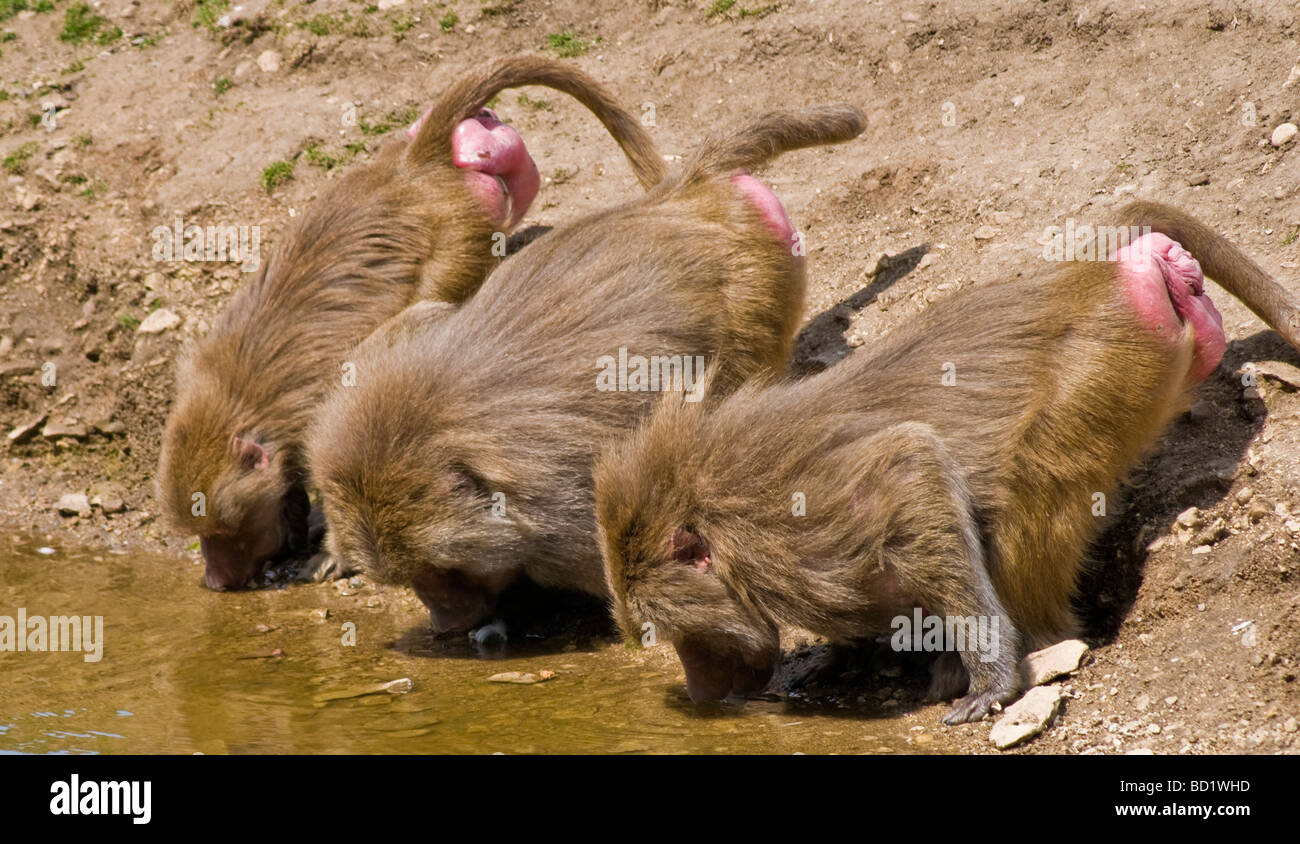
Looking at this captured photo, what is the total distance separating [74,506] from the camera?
7734 millimetres

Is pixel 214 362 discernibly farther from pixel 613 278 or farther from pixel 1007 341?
pixel 1007 341

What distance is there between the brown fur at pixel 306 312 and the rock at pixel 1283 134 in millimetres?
2835

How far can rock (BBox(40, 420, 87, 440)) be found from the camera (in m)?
7.99

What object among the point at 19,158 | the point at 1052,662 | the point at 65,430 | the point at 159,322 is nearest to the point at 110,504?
the point at 65,430

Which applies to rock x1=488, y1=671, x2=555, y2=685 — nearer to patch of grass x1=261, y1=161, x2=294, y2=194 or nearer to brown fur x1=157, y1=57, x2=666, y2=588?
brown fur x1=157, y1=57, x2=666, y2=588

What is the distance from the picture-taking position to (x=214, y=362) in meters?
6.66

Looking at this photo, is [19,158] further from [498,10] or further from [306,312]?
[306,312]

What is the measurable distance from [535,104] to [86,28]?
3.52 metres

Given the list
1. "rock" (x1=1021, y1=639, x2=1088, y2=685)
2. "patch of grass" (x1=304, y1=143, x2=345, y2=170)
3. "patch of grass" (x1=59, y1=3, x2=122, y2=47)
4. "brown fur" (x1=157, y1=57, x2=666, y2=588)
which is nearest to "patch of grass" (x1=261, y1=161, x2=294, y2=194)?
"patch of grass" (x1=304, y1=143, x2=345, y2=170)

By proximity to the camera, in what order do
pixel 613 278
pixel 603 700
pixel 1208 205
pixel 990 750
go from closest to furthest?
1. pixel 990 750
2. pixel 603 700
3. pixel 613 278
4. pixel 1208 205

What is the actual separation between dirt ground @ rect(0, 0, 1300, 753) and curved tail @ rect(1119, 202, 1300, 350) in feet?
0.84
